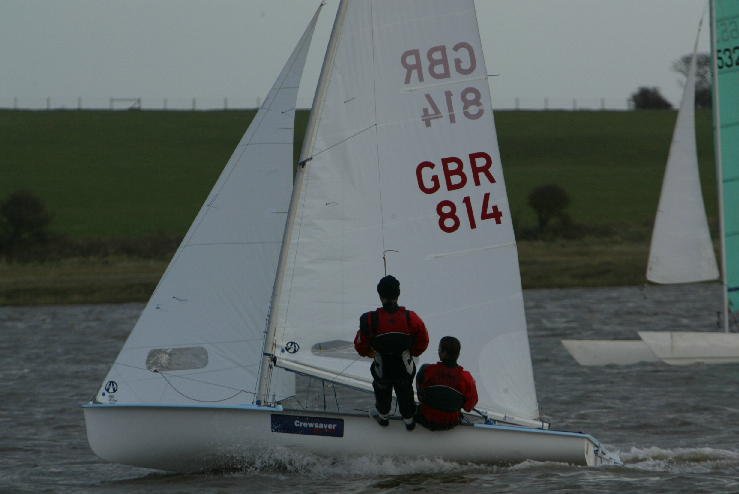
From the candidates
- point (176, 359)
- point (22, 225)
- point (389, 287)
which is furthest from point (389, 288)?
point (22, 225)

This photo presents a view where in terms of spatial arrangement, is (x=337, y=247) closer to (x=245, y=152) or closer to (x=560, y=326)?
(x=245, y=152)

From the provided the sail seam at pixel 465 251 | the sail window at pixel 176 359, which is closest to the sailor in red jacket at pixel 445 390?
the sail seam at pixel 465 251

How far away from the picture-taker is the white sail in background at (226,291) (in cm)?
1422

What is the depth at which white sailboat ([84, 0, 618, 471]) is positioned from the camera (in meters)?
13.7

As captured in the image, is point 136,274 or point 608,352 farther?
point 136,274

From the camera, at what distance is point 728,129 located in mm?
24016

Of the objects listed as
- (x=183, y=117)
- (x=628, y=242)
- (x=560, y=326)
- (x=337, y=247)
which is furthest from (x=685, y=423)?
(x=183, y=117)

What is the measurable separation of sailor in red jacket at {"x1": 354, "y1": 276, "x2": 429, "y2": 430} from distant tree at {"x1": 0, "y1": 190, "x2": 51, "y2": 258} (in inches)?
1493

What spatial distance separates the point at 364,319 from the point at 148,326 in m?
2.41

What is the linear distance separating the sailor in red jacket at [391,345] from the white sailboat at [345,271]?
1.14 feet

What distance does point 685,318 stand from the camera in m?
33.3

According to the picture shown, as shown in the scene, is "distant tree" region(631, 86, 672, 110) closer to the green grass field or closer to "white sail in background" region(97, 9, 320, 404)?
the green grass field

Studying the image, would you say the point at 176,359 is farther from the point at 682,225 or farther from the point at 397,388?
the point at 682,225

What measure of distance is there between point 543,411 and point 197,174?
5470 centimetres
